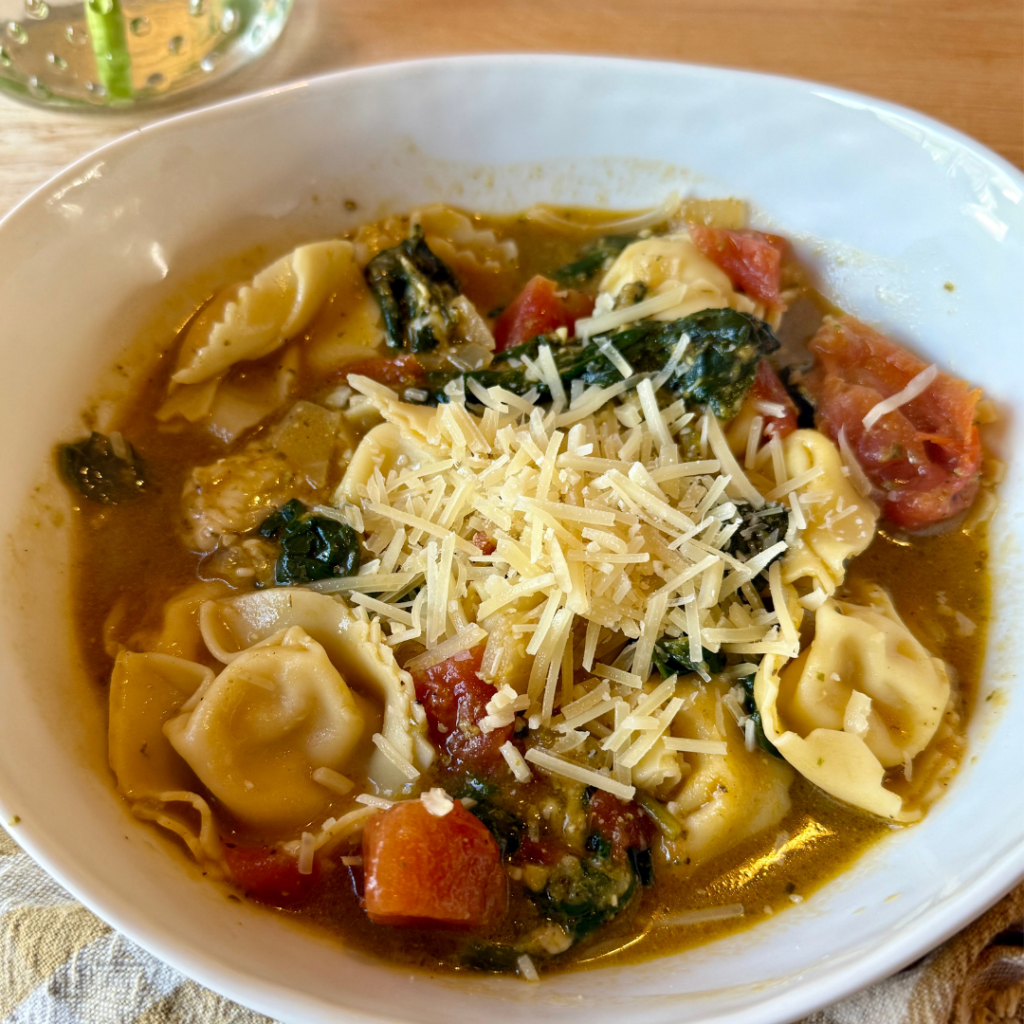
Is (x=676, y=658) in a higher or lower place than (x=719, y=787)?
higher

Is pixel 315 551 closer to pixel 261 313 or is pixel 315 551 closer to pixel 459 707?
pixel 459 707

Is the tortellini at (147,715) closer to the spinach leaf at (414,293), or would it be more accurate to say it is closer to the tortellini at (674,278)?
the spinach leaf at (414,293)

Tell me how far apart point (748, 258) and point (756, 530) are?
148 cm

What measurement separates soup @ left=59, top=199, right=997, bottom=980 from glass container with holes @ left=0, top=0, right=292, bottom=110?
1327 mm

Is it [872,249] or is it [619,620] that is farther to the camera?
[872,249]

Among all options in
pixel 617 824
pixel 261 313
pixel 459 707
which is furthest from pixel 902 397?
pixel 261 313

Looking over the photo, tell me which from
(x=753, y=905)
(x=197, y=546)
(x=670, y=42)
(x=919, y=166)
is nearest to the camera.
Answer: (x=753, y=905)

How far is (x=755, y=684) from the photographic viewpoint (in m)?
2.83

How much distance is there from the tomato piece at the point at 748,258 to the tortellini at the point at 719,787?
74.8 inches

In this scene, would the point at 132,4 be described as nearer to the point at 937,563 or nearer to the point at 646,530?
the point at 646,530

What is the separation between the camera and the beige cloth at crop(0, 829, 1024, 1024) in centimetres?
235

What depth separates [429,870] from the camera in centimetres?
237

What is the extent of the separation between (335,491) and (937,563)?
7.82 feet

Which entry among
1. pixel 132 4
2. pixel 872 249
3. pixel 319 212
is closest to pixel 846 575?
pixel 872 249
